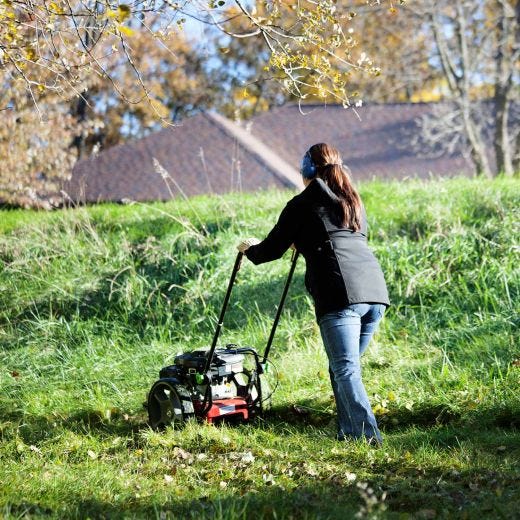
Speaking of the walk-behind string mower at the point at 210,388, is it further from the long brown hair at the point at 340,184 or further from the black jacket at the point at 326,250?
the long brown hair at the point at 340,184

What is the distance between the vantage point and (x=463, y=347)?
8117 mm

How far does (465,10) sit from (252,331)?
15745 millimetres

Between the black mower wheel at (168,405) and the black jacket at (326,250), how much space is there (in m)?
1.21

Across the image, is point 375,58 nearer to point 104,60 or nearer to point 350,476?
point 104,60

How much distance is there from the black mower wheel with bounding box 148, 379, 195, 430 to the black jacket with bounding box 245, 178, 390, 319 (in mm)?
1212

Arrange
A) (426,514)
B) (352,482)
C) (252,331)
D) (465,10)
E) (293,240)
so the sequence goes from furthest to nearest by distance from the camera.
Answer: (465,10)
(252,331)
(293,240)
(352,482)
(426,514)

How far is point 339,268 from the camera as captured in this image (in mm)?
5672

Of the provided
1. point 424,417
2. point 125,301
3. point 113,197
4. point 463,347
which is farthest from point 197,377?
point 113,197

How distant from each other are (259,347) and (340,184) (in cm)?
325

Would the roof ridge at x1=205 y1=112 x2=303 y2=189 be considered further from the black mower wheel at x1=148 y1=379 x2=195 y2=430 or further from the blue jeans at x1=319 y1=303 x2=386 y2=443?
the blue jeans at x1=319 y1=303 x2=386 y2=443

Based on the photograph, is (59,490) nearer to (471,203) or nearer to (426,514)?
(426,514)

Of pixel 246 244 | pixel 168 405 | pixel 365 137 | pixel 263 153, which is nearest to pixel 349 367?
pixel 246 244

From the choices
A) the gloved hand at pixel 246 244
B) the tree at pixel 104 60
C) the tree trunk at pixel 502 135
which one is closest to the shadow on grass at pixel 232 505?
the gloved hand at pixel 246 244

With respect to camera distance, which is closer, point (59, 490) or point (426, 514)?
point (426, 514)
